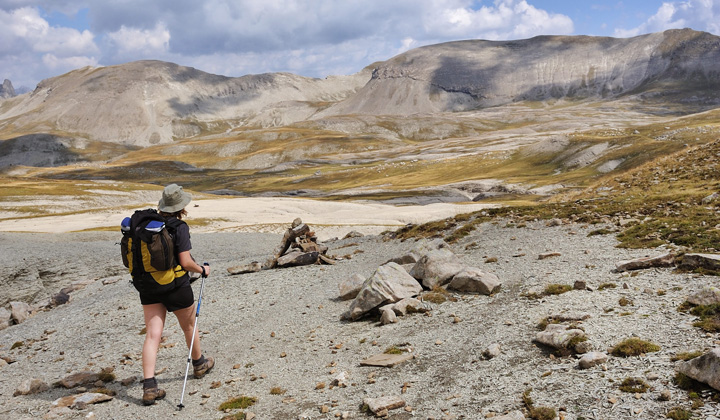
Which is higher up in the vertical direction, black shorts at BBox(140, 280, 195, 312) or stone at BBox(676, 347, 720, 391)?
black shorts at BBox(140, 280, 195, 312)

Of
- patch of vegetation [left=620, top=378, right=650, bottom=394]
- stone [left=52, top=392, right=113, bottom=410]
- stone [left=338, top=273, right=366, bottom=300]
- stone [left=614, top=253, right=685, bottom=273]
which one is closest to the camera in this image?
patch of vegetation [left=620, top=378, right=650, bottom=394]

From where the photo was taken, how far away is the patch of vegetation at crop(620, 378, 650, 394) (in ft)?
28.3

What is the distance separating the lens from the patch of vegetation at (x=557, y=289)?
14.8m

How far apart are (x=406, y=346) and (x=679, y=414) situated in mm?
6562

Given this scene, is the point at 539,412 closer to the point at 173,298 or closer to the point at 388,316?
the point at 388,316

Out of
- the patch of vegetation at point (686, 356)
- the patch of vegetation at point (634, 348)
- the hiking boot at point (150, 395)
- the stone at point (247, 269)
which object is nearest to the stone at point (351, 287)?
the hiking boot at point (150, 395)

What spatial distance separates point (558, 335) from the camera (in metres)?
11.1

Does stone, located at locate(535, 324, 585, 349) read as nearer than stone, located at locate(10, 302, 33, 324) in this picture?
Yes

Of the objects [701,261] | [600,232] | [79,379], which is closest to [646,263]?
[701,261]

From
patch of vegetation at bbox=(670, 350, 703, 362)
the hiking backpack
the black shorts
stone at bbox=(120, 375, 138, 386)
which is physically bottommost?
stone at bbox=(120, 375, 138, 386)

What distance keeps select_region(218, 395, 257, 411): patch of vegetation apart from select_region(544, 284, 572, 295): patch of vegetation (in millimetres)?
9407

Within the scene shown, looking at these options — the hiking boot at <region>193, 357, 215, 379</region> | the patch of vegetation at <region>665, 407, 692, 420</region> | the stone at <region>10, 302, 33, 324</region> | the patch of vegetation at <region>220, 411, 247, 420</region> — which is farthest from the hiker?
the stone at <region>10, 302, 33, 324</region>

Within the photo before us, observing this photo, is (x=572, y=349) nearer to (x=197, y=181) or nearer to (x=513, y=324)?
(x=513, y=324)

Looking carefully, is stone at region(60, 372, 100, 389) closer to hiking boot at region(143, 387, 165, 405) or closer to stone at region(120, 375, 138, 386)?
stone at region(120, 375, 138, 386)
